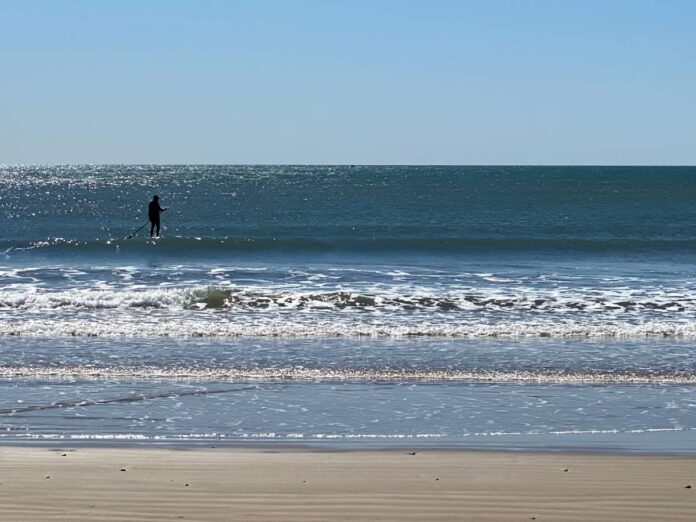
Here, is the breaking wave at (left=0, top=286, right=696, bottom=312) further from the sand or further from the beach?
the sand

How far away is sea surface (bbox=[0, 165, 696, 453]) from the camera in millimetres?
9008

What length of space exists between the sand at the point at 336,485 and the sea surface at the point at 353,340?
680mm

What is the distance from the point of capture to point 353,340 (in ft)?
47.9

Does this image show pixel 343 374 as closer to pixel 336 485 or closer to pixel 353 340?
pixel 353 340

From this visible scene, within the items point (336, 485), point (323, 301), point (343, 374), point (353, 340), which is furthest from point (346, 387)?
point (323, 301)

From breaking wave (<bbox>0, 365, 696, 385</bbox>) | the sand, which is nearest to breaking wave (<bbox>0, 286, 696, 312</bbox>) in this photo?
breaking wave (<bbox>0, 365, 696, 385</bbox>)

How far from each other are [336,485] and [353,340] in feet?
26.0

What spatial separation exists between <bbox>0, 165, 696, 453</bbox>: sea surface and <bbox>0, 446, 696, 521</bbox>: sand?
68cm

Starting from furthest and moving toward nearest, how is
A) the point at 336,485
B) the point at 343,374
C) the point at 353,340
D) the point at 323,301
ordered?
the point at 323,301, the point at 353,340, the point at 343,374, the point at 336,485

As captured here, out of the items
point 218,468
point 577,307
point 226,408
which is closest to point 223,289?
point 577,307

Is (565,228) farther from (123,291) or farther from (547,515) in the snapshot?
(547,515)

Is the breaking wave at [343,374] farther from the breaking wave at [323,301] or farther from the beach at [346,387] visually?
the breaking wave at [323,301]

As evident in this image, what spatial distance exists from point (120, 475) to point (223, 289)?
43.9 ft

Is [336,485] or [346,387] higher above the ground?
[336,485]
